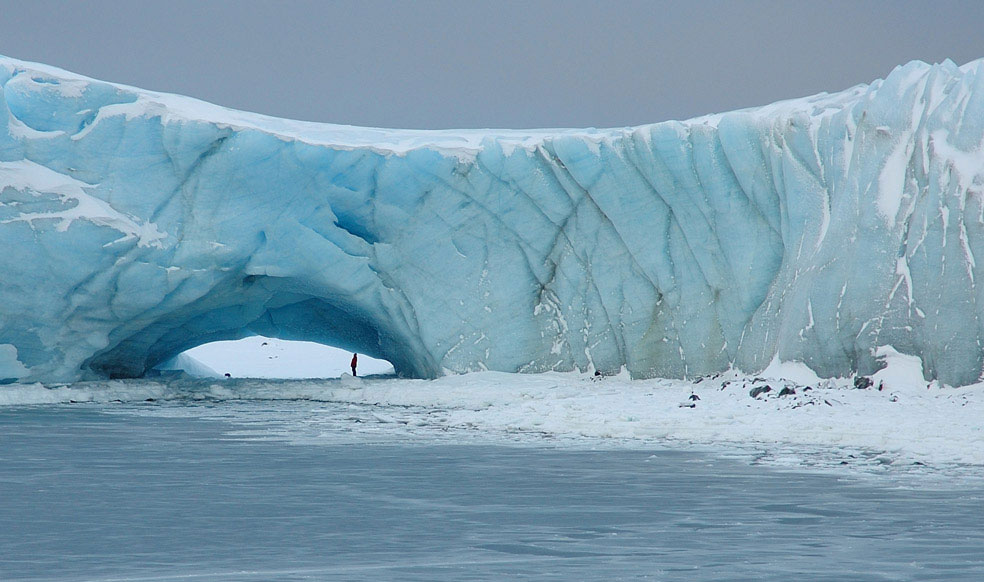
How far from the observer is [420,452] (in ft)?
25.1

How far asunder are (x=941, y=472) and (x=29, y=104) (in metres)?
11.8

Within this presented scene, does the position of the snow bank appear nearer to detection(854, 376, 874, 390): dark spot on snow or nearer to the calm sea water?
detection(854, 376, 874, 390): dark spot on snow

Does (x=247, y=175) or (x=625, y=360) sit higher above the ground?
(x=247, y=175)

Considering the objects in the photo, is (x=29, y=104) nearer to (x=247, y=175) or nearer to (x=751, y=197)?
(x=247, y=175)

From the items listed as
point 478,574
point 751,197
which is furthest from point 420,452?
point 751,197

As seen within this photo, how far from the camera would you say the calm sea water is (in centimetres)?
378

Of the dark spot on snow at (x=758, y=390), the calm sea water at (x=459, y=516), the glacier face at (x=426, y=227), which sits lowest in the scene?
the calm sea water at (x=459, y=516)

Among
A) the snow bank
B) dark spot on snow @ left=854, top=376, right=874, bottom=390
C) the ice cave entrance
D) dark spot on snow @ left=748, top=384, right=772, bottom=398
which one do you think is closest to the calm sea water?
the snow bank

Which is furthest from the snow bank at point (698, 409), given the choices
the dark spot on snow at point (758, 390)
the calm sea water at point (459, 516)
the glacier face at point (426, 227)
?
the calm sea water at point (459, 516)

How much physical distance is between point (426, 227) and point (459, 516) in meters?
9.50

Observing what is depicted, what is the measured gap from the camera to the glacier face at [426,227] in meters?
12.5

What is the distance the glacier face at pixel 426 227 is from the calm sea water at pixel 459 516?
5480 mm

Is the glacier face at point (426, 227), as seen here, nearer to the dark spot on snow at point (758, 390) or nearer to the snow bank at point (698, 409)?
the snow bank at point (698, 409)

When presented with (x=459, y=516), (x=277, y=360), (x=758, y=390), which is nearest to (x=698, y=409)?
(x=758, y=390)
